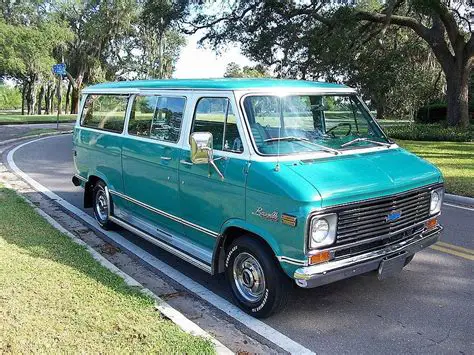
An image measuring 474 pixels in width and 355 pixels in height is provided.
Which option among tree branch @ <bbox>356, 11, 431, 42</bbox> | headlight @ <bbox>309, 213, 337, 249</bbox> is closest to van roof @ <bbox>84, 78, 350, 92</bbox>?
headlight @ <bbox>309, 213, 337, 249</bbox>

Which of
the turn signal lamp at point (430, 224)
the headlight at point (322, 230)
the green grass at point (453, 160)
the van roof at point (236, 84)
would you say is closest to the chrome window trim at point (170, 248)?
the headlight at point (322, 230)

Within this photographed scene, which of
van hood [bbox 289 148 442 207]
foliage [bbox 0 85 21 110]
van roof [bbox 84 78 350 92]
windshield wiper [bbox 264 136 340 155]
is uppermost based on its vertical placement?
foliage [bbox 0 85 21 110]

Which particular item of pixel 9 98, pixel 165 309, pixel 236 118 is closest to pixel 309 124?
pixel 236 118

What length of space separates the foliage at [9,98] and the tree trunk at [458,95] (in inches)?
3909

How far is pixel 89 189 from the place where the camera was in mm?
7574

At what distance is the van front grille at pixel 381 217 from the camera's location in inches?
156

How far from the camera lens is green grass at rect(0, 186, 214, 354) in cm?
353

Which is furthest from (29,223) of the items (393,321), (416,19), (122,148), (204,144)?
(416,19)

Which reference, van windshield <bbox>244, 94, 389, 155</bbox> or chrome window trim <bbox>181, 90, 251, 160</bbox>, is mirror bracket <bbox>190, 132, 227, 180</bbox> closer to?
chrome window trim <bbox>181, 90, 251, 160</bbox>

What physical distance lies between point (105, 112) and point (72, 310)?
11.7 feet

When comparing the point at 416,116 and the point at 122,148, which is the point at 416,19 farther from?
the point at 122,148

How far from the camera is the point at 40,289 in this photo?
4414 millimetres

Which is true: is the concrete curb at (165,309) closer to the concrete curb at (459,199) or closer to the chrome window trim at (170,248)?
the chrome window trim at (170,248)

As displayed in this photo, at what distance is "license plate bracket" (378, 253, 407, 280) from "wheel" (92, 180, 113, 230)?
3.99 m
